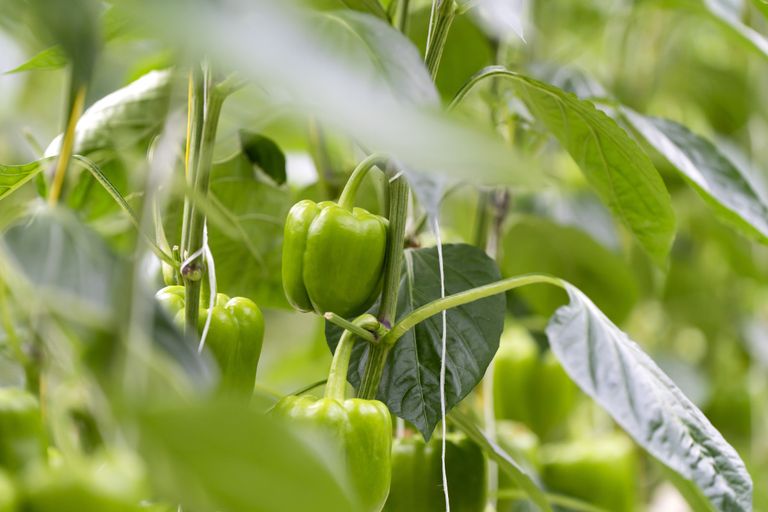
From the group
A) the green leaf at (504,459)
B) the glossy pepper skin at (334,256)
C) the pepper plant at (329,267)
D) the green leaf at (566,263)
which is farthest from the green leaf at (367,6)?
the green leaf at (566,263)

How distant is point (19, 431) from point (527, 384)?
Result: 2.05 ft

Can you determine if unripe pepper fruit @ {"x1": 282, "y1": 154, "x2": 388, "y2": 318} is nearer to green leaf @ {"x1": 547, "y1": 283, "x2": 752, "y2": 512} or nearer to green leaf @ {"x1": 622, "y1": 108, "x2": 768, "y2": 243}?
green leaf @ {"x1": 547, "y1": 283, "x2": 752, "y2": 512}

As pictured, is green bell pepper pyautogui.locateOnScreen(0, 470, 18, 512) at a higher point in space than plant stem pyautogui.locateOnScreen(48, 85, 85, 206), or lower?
lower

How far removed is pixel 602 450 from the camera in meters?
0.82

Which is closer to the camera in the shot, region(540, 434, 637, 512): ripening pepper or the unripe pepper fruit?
the unripe pepper fruit

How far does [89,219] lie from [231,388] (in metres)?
0.20

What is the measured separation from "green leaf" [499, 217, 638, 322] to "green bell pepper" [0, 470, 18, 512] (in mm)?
644

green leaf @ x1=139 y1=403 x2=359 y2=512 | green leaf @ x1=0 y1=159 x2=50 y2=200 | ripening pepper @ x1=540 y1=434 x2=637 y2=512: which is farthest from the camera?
ripening pepper @ x1=540 y1=434 x2=637 y2=512

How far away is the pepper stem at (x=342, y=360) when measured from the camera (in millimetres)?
398

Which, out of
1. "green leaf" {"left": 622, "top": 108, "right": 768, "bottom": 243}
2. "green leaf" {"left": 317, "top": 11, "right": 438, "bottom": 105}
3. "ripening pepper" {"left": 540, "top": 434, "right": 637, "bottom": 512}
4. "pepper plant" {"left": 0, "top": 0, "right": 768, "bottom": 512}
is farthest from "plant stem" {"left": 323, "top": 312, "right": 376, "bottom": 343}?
"ripening pepper" {"left": 540, "top": 434, "right": 637, "bottom": 512}

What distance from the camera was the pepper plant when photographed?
215 millimetres

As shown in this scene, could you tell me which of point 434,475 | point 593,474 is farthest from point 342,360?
point 593,474

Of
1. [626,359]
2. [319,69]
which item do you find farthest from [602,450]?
[319,69]

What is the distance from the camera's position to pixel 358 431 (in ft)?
1.22
